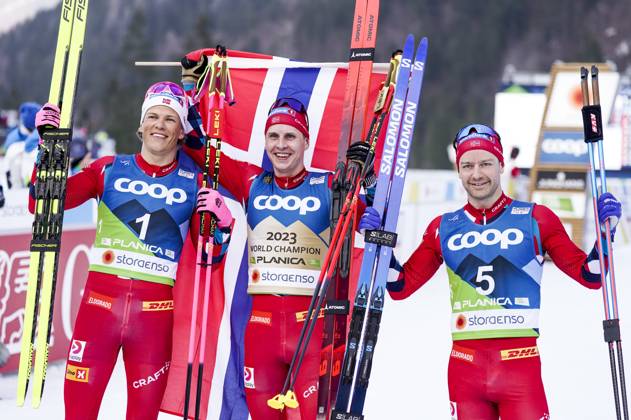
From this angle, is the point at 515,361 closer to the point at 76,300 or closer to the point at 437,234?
the point at 437,234

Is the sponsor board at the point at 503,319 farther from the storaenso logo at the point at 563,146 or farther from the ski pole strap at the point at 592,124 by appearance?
the storaenso logo at the point at 563,146

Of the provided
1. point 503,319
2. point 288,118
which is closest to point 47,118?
point 288,118

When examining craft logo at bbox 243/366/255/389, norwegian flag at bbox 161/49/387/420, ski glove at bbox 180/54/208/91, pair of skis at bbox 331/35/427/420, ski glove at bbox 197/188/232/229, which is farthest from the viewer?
ski glove at bbox 180/54/208/91

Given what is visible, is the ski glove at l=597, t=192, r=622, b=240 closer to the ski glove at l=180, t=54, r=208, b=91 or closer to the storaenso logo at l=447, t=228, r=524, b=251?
the storaenso logo at l=447, t=228, r=524, b=251

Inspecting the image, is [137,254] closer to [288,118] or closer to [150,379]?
[150,379]

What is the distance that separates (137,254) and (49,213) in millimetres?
546

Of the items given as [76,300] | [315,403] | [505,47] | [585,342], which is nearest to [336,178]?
[315,403]

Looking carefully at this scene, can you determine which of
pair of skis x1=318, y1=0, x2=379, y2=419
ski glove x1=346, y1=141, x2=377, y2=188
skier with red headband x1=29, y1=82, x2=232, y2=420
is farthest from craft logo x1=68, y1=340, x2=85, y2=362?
ski glove x1=346, y1=141, x2=377, y2=188

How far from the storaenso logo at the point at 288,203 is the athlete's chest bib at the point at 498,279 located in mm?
813

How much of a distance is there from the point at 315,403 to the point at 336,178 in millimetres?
1151

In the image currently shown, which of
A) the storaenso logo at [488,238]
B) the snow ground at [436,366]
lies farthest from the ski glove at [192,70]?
the snow ground at [436,366]

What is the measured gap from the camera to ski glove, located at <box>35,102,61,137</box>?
4.77 metres

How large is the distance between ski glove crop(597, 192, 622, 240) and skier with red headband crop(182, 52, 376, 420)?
1.18 meters

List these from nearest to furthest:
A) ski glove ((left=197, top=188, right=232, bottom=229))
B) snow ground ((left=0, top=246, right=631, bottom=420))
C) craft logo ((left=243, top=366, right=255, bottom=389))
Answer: ski glove ((left=197, top=188, right=232, bottom=229)) < craft logo ((left=243, top=366, right=255, bottom=389)) < snow ground ((left=0, top=246, right=631, bottom=420))
